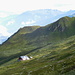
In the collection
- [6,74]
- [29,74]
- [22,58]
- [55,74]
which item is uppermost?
[55,74]

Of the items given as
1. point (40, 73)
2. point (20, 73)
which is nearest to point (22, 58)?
point (20, 73)

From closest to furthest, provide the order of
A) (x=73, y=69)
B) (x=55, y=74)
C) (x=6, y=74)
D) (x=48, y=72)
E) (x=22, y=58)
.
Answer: (x=73, y=69)
(x=55, y=74)
(x=48, y=72)
(x=6, y=74)
(x=22, y=58)

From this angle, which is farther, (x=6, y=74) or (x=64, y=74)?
(x=6, y=74)

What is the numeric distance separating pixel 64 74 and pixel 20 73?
112 feet

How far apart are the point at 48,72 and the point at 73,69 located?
14.4 meters

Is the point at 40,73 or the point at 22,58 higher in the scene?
the point at 40,73

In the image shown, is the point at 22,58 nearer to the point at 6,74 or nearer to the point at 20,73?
the point at 6,74

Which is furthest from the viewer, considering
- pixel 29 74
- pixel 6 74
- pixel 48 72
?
pixel 6 74

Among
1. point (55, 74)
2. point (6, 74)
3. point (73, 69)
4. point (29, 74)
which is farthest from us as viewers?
point (6, 74)

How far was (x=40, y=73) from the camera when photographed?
2904 inches

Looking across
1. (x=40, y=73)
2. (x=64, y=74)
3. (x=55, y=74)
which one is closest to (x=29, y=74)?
(x=40, y=73)

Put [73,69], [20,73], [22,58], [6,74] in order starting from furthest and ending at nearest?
[22,58] → [6,74] → [20,73] → [73,69]

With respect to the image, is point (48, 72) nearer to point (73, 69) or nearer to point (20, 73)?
point (73, 69)

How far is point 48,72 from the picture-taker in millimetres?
71125
